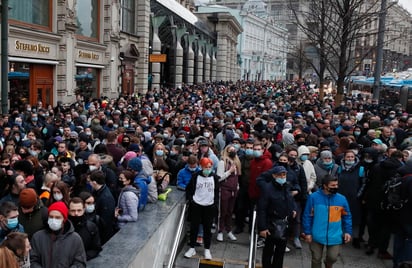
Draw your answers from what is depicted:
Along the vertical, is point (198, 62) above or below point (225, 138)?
above

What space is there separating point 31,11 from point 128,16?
37.0 ft

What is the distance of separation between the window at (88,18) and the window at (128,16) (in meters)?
4.36

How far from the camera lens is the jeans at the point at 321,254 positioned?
571cm

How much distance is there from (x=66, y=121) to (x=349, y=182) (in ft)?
26.8

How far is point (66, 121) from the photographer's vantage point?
12219 millimetres

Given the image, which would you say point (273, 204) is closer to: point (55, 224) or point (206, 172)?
point (206, 172)

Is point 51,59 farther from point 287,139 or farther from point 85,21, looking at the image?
point 287,139

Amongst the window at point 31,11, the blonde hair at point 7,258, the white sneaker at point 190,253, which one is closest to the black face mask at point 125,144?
the white sneaker at point 190,253

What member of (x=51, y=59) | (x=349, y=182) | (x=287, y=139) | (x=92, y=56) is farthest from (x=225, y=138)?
(x=92, y=56)

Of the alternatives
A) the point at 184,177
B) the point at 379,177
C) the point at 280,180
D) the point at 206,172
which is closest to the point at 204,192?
the point at 206,172

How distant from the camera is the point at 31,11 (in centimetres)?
1772

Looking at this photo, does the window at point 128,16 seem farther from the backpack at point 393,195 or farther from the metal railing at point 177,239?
the backpack at point 393,195

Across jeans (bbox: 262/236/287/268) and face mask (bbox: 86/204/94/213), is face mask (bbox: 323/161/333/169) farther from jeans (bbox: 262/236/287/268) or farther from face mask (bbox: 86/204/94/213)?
face mask (bbox: 86/204/94/213)

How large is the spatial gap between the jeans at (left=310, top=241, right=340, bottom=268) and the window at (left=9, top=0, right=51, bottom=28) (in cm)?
1466
